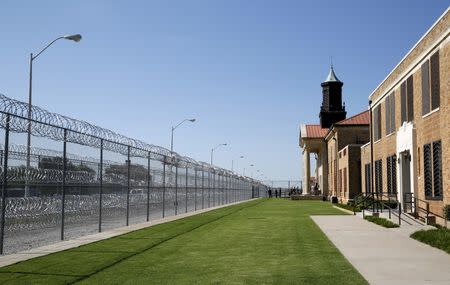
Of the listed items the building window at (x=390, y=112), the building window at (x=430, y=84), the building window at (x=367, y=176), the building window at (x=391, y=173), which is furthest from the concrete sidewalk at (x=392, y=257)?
the building window at (x=367, y=176)

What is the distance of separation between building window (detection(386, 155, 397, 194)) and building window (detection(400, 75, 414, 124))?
2.74 m

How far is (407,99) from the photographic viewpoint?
83.8 ft

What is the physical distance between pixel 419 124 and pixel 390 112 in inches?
274

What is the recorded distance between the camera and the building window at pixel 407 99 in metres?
24.8

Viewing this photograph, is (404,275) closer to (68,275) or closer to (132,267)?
(132,267)

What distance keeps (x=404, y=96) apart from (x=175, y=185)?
11.8 meters

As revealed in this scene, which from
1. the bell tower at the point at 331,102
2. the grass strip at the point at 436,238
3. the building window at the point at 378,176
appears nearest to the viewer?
the grass strip at the point at 436,238

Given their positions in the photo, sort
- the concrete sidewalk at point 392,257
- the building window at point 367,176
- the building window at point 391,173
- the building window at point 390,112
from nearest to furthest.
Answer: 1. the concrete sidewalk at point 392,257
2. the building window at point 391,173
3. the building window at point 390,112
4. the building window at point 367,176

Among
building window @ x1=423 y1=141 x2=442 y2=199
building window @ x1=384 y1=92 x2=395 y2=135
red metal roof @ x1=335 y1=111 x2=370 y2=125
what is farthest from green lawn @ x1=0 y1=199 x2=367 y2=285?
red metal roof @ x1=335 y1=111 x2=370 y2=125

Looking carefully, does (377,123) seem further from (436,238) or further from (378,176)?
(436,238)

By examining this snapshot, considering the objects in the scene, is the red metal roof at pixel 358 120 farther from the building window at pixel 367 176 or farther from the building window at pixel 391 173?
the building window at pixel 391 173

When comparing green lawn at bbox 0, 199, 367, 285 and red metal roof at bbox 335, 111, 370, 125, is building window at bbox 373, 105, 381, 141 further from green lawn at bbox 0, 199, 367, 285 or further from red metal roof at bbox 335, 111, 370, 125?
green lawn at bbox 0, 199, 367, 285

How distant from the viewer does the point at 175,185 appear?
29.7 m

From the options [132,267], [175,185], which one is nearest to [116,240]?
[132,267]
